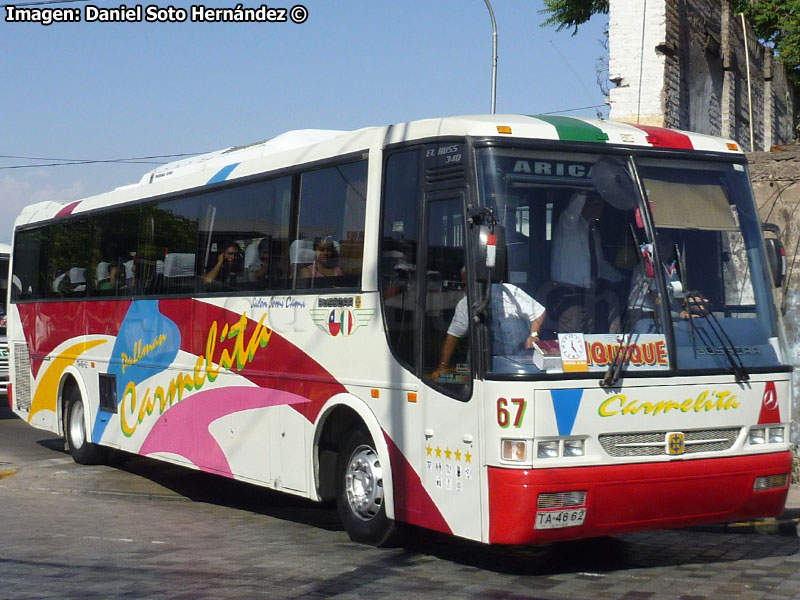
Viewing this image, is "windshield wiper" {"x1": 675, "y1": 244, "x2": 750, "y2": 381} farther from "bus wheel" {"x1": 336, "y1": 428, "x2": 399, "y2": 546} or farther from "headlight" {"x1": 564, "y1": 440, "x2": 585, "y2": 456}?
"bus wheel" {"x1": 336, "y1": 428, "x2": 399, "y2": 546}

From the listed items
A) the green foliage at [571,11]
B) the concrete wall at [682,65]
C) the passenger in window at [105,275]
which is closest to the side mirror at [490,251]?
the passenger in window at [105,275]

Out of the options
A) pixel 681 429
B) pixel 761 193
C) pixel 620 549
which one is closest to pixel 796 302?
pixel 761 193

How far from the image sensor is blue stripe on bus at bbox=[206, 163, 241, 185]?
36.8ft

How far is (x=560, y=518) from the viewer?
719 centimetres

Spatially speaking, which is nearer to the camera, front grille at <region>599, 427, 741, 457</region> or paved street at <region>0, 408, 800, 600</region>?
paved street at <region>0, 408, 800, 600</region>

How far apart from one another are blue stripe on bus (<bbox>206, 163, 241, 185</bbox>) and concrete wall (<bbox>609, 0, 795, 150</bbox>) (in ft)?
27.5

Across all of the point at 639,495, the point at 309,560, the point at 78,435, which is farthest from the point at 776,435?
the point at 78,435

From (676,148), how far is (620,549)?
303 centimetres

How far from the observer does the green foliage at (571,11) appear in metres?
39.0

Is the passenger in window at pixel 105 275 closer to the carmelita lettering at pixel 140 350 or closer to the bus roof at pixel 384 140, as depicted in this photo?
the bus roof at pixel 384 140

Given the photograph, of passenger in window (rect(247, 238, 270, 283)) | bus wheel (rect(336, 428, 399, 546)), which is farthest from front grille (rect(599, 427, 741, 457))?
passenger in window (rect(247, 238, 270, 283))

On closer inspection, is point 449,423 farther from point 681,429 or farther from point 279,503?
point 279,503

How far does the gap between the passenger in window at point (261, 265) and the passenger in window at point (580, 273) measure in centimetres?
340

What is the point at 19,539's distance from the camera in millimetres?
9258
